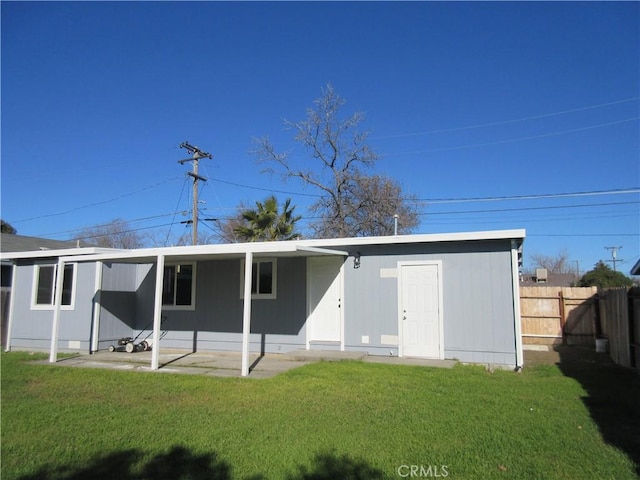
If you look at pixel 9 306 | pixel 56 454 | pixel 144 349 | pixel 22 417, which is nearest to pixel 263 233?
pixel 144 349

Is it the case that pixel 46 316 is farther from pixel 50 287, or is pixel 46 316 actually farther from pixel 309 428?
pixel 309 428

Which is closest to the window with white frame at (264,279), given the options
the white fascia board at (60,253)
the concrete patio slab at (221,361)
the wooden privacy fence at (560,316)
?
the concrete patio slab at (221,361)

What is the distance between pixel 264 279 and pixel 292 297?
92 centimetres

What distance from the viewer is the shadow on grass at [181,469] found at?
3.94 m

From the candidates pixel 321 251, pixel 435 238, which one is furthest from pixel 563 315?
pixel 321 251

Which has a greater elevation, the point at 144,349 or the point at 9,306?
the point at 9,306

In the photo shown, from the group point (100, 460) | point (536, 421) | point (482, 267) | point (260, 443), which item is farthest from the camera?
point (482, 267)

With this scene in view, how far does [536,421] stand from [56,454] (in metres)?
5.02

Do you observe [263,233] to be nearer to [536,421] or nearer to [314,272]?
[314,272]

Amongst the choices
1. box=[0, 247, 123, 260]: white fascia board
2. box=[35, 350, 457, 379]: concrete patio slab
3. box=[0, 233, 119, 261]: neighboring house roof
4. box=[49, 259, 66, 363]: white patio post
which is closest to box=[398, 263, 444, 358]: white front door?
box=[35, 350, 457, 379]: concrete patio slab

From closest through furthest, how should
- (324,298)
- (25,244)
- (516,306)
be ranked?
(516,306), (324,298), (25,244)

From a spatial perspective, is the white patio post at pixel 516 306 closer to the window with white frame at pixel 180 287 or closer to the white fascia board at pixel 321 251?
the white fascia board at pixel 321 251

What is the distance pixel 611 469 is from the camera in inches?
159

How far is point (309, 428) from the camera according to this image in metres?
5.21
